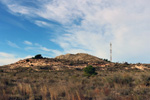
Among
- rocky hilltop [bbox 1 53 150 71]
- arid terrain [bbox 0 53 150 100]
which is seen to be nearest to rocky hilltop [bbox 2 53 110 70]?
rocky hilltop [bbox 1 53 150 71]

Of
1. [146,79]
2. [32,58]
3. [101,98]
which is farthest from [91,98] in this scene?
[32,58]

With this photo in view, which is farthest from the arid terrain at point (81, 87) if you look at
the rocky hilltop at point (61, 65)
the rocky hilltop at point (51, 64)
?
the rocky hilltop at point (51, 64)

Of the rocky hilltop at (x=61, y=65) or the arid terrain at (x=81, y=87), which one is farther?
the rocky hilltop at (x=61, y=65)

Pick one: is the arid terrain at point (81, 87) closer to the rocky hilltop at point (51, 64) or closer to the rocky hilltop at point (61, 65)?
the rocky hilltop at point (61, 65)

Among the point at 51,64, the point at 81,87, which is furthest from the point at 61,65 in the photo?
the point at 81,87

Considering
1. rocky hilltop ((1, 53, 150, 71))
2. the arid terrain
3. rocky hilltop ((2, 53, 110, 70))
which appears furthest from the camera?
rocky hilltop ((2, 53, 110, 70))

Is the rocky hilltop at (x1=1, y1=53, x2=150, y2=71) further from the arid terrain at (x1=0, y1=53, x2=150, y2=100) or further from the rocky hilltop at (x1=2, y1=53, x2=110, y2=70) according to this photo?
the arid terrain at (x1=0, y1=53, x2=150, y2=100)

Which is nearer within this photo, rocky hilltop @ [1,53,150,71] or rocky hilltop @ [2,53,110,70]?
rocky hilltop @ [1,53,150,71]

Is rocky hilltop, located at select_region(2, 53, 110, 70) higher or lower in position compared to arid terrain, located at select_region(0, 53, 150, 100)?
higher

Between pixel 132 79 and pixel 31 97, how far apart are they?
9099 millimetres

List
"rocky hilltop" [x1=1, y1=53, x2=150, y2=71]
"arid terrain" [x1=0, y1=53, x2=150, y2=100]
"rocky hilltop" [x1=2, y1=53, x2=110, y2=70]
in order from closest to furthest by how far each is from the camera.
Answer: "arid terrain" [x1=0, y1=53, x2=150, y2=100]
"rocky hilltop" [x1=1, y1=53, x2=150, y2=71]
"rocky hilltop" [x1=2, y1=53, x2=110, y2=70]

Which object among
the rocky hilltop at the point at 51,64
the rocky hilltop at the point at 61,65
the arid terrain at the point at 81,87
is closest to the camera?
the arid terrain at the point at 81,87

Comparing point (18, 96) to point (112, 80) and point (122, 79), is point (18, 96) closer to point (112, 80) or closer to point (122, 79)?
point (112, 80)

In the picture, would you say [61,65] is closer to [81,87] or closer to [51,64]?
[51,64]
